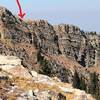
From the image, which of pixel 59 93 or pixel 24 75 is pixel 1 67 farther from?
pixel 59 93

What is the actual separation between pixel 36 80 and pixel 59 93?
4968mm

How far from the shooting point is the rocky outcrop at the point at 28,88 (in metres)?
34.7

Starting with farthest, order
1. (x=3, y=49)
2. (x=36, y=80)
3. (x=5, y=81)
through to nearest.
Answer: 1. (x=3, y=49)
2. (x=36, y=80)
3. (x=5, y=81)

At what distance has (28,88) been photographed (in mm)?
36219

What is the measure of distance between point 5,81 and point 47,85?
12.5 ft

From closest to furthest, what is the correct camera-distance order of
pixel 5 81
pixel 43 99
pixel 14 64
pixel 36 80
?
pixel 43 99 → pixel 5 81 → pixel 36 80 → pixel 14 64

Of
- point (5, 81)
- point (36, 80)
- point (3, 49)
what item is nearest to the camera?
point (5, 81)

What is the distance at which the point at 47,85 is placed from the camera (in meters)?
38.7

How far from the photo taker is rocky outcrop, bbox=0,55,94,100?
1365 inches

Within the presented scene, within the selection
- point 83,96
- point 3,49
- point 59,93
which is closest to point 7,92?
point 59,93

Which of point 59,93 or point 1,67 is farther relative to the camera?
point 1,67

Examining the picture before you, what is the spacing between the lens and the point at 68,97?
38312 millimetres

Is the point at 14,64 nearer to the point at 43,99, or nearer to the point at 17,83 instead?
the point at 17,83

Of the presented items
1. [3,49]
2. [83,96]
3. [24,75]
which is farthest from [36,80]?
[3,49]
